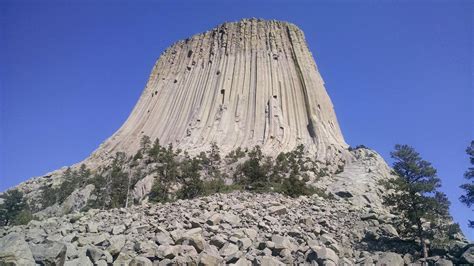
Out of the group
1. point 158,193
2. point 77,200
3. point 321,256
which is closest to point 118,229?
point 321,256

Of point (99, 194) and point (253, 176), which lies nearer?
point (253, 176)

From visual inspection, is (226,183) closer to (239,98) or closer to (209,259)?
(239,98)

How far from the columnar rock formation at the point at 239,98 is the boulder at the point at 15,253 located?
30.5 metres

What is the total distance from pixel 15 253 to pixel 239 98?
3860cm

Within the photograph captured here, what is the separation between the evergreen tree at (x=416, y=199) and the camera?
16.4m

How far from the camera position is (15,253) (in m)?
10.3

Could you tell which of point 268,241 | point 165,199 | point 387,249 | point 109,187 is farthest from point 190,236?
point 109,187

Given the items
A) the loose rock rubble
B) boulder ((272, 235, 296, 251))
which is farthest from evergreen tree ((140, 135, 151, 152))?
boulder ((272, 235, 296, 251))

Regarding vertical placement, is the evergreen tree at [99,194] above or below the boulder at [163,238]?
above

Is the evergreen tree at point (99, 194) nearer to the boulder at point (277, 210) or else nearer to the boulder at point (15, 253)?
the boulder at point (277, 210)

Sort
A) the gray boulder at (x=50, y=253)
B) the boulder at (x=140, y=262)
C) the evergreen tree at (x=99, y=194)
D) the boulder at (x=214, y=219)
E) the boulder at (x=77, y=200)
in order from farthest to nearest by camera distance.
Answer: the boulder at (x=77, y=200)
the evergreen tree at (x=99, y=194)
the boulder at (x=214, y=219)
the boulder at (x=140, y=262)
the gray boulder at (x=50, y=253)

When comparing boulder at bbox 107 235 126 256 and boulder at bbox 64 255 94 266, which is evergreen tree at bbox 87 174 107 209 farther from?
boulder at bbox 64 255 94 266

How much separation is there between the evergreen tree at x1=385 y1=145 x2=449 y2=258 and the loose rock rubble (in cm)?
89

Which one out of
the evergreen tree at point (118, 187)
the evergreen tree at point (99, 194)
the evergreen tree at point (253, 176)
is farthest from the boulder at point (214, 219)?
the evergreen tree at point (99, 194)
